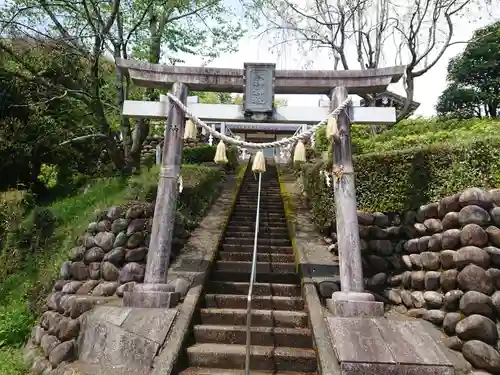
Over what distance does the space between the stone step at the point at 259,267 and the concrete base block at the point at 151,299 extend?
5.53 feet

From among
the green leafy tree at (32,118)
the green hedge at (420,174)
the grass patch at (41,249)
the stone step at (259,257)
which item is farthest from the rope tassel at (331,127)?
the green leafy tree at (32,118)

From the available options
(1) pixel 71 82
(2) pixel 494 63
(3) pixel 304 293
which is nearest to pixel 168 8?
(1) pixel 71 82

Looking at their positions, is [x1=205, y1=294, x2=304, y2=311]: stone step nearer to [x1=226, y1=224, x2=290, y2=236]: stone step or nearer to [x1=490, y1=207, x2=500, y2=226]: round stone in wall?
[x1=226, y1=224, x2=290, y2=236]: stone step

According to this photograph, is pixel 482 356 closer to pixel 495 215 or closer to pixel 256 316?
pixel 495 215

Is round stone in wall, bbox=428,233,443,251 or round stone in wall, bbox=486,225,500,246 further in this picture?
round stone in wall, bbox=428,233,443,251

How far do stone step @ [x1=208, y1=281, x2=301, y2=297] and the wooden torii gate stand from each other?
1.05 m

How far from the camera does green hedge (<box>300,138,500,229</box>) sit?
686cm

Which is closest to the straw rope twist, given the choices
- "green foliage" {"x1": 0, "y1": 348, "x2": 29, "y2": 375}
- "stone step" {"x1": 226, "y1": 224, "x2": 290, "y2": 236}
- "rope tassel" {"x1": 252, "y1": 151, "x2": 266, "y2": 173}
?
"rope tassel" {"x1": 252, "y1": 151, "x2": 266, "y2": 173}

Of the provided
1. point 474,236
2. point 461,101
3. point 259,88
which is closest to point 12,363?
point 259,88

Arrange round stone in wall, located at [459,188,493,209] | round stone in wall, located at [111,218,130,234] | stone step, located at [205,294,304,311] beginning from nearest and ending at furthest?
round stone in wall, located at [459,188,493,209] < stone step, located at [205,294,304,311] < round stone in wall, located at [111,218,130,234]

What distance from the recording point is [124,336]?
560 centimetres

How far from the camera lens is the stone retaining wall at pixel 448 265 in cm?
555

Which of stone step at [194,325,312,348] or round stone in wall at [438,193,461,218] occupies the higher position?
round stone in wall at [438,193,461,218]

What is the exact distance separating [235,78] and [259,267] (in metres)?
3.68
